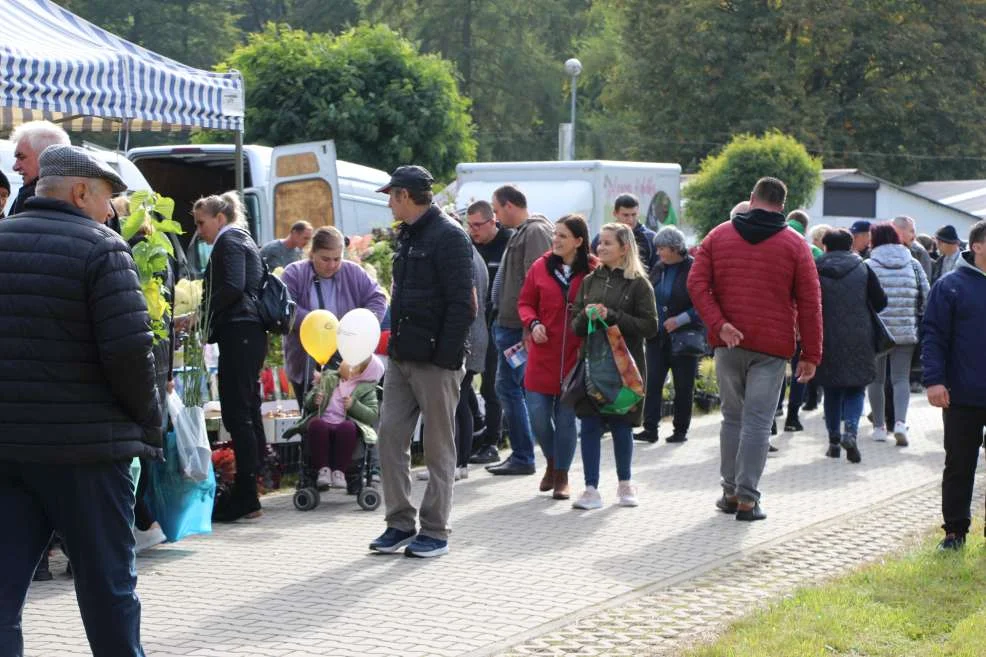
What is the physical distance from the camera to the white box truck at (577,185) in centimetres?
2050

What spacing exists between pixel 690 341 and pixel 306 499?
4.61 metres

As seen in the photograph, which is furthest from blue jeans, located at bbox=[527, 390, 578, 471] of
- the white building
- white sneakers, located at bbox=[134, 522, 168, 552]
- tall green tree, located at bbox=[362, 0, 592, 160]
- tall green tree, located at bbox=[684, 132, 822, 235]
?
tall green tree, located at bbox=[362, 0, 592, 160]

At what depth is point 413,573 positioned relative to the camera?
25.0 ft

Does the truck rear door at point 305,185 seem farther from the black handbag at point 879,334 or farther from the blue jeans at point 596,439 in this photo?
the blue jeans at point 596,439

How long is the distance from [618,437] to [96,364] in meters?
5.43

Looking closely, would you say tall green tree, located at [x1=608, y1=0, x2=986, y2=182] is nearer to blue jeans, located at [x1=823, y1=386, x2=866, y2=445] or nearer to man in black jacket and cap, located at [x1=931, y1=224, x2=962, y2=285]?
man in black jacket and cap, located at [x1=931, y1=224, x2=962, y2=285]

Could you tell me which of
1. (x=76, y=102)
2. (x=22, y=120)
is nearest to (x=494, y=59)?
(x=22, y=120)

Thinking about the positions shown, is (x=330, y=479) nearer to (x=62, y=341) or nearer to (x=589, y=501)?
(x=589, y=501)

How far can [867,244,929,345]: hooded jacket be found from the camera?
43.6ft

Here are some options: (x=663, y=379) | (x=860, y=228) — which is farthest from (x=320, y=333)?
(x=860, y=228)

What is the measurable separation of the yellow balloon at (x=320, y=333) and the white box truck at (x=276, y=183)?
835 centimetres

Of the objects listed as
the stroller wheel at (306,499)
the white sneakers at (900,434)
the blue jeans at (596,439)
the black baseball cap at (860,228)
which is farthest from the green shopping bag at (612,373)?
the black baseball cap at (860,228)

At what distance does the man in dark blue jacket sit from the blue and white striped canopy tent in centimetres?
569

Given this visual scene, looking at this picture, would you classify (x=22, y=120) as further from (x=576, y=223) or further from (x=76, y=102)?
(x=576, y=223)
